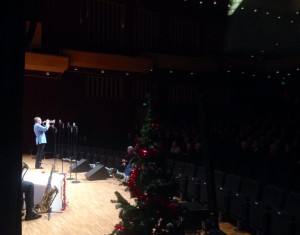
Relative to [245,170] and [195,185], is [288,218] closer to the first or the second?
[195,185]

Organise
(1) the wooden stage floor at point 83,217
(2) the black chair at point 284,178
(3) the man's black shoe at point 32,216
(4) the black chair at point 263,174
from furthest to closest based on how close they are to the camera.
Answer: (4) the black chair at point 263,174
(3) the man's black shoe at point 32,216
(2) the black chair at point 284,178
(1) the wooden stage floor at point 83,217

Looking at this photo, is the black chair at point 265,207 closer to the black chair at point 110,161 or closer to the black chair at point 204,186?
the black chair at point 204,186

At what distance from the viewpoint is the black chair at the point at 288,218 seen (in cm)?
406

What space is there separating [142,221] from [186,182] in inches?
121

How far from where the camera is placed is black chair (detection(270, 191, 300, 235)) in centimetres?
406

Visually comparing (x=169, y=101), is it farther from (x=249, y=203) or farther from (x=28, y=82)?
(x=249, y=203)

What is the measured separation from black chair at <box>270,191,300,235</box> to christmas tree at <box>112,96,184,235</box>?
1150mm

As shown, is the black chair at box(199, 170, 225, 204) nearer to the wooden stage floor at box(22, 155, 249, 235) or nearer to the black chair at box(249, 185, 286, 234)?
the wooden stage floor at box(22, 155, 249, 235)

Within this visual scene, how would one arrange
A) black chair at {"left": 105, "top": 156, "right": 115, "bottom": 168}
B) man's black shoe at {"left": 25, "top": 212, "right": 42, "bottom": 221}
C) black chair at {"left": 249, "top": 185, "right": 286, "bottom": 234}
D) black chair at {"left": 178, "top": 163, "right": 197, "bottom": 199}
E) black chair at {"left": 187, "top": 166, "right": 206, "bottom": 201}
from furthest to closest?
1. black chair at {"left": 105, "top": 156, "right": 115, "bottom": 168}
2. black chair at {"left": 178, "top": 163, "right": 197, "bottom": 199}
3. black chair at {"left": 187, "top": 166, "right": 206, "bottom": 201}
4. man's black shoe at {"left": 25, "top": 212, "right": 42, "bottom": 221}
5. black chair at {"left": 249, "top": 185, "right": 286, "bottom": 234}

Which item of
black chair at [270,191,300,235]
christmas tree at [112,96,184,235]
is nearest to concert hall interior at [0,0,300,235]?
black chair at [270,191,300,235]

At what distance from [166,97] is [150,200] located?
14.1m

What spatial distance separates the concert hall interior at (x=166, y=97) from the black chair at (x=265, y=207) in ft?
0.08

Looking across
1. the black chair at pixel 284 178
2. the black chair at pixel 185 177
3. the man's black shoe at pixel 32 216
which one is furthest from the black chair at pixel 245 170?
the man's black shoe at pixel 32 216

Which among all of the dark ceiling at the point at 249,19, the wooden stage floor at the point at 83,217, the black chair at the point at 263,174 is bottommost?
the wooden stage floor at the point at 83,217
